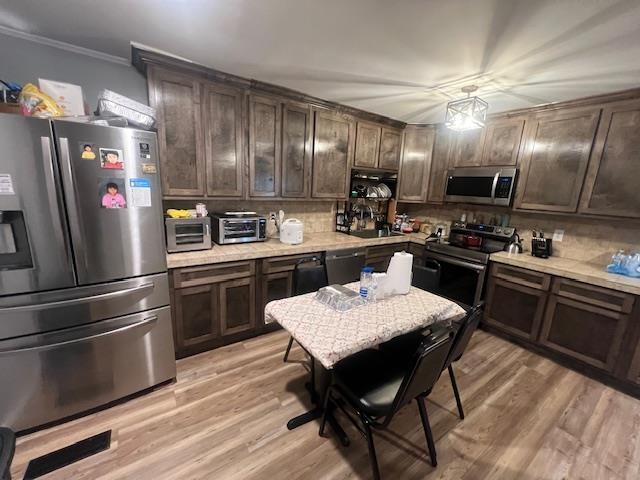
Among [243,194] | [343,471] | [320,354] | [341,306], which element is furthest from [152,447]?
[243,194]

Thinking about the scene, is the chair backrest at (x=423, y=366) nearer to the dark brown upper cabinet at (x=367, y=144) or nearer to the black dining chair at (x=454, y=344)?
the black dining chair at (x=454, y=344)

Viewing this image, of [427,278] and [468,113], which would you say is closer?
[468,113]

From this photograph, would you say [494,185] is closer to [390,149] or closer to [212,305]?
[390,149]

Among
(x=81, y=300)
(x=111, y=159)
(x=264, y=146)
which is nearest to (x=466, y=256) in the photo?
(x=264, y=146)

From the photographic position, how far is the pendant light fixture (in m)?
2.02

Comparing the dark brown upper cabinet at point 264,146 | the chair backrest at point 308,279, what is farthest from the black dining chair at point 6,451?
the dark brown upper cabinet at point 264,146

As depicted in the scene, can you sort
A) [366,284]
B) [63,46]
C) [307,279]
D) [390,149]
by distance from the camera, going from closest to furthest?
[366,284], [63,46], [307,279], [390,149]

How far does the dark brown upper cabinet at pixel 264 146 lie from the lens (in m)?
2.45

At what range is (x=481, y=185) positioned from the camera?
2.99m

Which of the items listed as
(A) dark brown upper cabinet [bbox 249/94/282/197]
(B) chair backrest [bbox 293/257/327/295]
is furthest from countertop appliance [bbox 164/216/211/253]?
(B) chair backrest [bbox 293/257/327/295]

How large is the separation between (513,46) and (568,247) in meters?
2.24

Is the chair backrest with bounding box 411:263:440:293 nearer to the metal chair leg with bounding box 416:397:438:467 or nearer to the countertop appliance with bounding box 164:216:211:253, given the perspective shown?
the metal chair leg with bounding box 416:397:438:467

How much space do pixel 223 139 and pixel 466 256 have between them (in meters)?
2.73

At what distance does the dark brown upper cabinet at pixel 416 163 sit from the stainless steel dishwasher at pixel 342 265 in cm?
134
